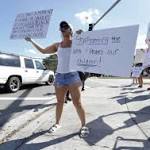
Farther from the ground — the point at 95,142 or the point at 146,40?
the point at 146,40

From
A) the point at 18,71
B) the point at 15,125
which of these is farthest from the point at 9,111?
the point at 18,71

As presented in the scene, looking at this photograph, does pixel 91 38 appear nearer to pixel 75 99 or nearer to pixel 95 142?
pixel 75 99

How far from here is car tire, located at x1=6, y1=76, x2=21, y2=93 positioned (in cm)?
1288

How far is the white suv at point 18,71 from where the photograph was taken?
12859 mm

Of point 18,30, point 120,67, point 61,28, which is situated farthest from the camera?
point 18,30

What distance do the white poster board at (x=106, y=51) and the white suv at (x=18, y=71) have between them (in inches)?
302

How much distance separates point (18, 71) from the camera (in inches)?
538

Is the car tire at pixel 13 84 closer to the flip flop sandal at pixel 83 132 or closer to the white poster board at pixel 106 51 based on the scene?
the flip flop sandal at pixel 83 132

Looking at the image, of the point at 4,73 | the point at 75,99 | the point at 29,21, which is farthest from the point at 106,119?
the point at 4,73

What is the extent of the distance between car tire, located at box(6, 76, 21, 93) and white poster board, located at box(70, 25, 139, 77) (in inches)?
309

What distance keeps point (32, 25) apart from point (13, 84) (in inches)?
269

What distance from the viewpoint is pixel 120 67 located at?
4.91m

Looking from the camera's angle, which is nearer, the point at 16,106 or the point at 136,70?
the point at 16,106

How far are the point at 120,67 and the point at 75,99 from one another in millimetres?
1014
